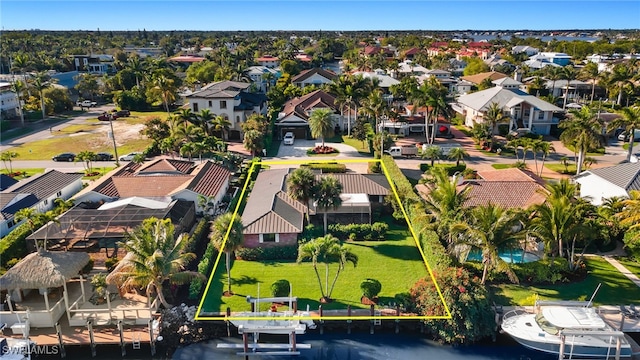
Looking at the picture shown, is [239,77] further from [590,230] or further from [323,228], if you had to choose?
[590,230]

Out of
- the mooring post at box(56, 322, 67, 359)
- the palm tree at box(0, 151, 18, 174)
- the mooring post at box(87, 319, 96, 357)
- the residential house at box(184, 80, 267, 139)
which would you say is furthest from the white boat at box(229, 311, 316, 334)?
the residential house at box(184, 80, 267, 139)

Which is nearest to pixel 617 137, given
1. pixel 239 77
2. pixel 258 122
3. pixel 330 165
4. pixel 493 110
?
pixel 493 110

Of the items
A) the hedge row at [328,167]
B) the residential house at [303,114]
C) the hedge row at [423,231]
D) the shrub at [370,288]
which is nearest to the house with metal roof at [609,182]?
the hedge row at [423,231]

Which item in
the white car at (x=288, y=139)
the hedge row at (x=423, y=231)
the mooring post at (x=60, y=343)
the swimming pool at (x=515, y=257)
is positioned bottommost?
the mooring post at (x=60, y=343)

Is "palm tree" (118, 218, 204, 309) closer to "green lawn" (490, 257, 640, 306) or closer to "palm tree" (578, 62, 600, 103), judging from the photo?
"green lawn" (490, 257, 640, 306)

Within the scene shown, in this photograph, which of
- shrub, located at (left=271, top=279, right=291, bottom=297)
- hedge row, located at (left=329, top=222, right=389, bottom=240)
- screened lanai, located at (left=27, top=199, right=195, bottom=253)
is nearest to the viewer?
shrub, located at (left=271, top=279, right=291, bottom=297)

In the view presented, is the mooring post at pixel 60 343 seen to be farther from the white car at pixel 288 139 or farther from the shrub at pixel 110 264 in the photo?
the white car at pixel 288 139
